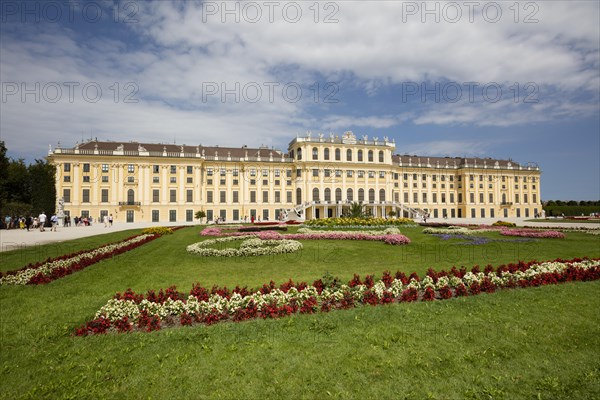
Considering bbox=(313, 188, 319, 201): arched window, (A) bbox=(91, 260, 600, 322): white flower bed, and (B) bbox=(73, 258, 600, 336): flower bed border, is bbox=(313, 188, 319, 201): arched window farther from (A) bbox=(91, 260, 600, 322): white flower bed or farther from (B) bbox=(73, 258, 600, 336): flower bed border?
(A) bbox=(91, 260, 600, 322): white flower bed

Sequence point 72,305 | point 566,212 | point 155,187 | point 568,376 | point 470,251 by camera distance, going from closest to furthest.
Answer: point 568,376
point 72,305
point 470,251
point 155,187
point 566,212

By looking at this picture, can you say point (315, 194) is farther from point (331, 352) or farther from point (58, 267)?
point (331, 352)

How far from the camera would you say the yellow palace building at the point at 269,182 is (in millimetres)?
49719

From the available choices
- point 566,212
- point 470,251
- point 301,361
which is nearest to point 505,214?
point 566,212

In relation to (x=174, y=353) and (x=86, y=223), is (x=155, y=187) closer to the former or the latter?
(x=86, y=223)

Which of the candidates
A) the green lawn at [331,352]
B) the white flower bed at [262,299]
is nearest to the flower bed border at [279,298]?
the white flower bed at [262,299]

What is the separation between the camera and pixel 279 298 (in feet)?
23.7

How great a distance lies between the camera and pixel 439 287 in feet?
27.1

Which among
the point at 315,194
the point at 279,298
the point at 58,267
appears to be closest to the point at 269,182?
the point at 315,194

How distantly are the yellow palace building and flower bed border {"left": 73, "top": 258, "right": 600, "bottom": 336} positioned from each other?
44.4 meters

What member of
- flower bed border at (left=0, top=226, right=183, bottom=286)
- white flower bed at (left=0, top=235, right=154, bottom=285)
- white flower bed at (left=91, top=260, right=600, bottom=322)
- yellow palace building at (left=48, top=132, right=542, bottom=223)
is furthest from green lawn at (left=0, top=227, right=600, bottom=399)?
yellow palace building at (left=48, top=132, right=542, bottom=223)

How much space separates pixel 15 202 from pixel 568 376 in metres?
51.6

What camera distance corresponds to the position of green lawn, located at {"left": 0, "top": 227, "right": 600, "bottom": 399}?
4.59 metres

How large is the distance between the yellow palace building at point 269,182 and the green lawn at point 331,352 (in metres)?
45.3
